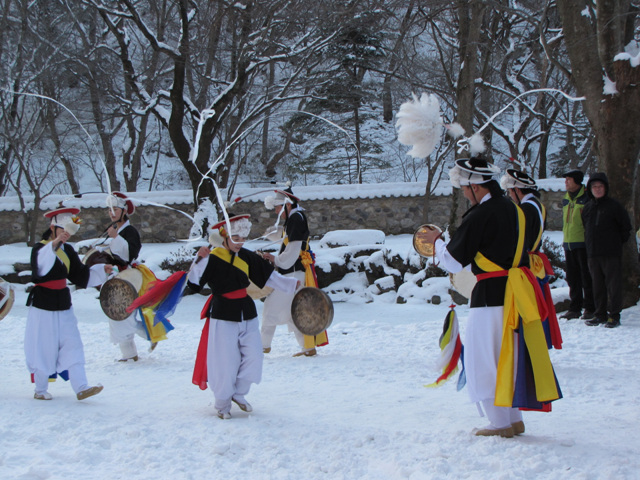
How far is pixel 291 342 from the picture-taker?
23.0 ft

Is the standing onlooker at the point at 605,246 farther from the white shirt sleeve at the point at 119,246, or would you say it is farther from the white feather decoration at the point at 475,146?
the white shirt sleeve at the point at 119,246

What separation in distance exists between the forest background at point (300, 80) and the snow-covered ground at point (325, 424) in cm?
185

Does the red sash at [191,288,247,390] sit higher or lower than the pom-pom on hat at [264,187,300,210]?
lower

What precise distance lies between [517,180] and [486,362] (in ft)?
Result: 6.81

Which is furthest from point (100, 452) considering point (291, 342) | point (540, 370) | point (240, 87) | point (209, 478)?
point (240, 87)

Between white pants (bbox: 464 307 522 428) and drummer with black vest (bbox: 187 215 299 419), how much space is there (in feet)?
4.93

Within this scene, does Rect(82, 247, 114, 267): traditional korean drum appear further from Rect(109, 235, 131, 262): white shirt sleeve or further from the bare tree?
the bare tree

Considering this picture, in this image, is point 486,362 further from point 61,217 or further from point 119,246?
point 119,246

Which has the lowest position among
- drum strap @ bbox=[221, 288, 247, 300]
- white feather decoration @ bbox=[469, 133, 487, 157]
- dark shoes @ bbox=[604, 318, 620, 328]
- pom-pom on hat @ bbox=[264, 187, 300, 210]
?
dark shoes @ bbox=[604, 318, 620, 328]

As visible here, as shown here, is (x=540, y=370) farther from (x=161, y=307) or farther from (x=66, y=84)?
(x=66, y=84)

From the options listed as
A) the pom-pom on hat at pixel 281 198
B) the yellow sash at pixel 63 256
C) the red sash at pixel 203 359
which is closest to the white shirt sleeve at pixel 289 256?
the pom-pom on hat at pixel 281 198

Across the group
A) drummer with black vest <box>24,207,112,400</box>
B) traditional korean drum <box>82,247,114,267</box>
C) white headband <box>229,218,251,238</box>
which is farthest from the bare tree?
drummer with black vest <box>24,207,112,400</box>

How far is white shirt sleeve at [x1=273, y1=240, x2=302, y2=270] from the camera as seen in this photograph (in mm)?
6066

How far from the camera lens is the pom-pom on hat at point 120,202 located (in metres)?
5.89
